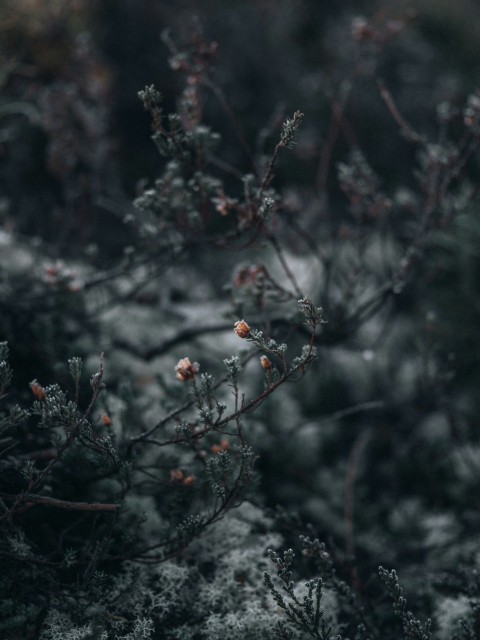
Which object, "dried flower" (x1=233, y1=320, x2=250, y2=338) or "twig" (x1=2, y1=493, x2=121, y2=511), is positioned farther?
"twig" (x1=2, y1=493, x2=121, y2=511)

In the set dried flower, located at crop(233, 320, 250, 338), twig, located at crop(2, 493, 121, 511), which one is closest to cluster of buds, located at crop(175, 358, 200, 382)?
dried flower, located at crop(233, 320, 250, 338)

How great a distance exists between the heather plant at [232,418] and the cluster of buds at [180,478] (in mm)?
14

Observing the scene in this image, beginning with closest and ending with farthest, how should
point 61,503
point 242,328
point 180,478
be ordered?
point 242,328 < point 61,503 < point 180,478

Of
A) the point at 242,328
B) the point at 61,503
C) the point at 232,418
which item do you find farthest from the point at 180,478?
the point at 242,328

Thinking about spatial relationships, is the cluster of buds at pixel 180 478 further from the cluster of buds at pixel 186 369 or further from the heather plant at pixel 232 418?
the cluster of buds at pixel 186 369

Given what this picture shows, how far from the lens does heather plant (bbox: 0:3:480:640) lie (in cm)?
135

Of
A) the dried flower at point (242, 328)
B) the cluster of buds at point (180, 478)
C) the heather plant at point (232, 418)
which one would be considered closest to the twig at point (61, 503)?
the heather plant at point (232, 418)

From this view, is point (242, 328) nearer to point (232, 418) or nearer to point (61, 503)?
point (232, 418)

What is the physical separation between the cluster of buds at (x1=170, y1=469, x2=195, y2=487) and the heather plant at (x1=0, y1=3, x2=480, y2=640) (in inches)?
0.5

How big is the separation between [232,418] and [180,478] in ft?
1.55

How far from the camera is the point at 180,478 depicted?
5.15ft

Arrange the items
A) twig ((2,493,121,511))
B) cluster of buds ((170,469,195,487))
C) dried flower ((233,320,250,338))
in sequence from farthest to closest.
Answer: cluster of buds ((170,469,195,487)) < twig ((2,493,121,511)) < dried flower ((233,320,250,338))

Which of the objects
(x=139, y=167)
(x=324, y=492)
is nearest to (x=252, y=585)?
(x=324, y=492)

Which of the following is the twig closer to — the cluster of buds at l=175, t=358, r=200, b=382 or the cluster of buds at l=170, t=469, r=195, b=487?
the cluster of buds at l=170, t=469, r=195, b=487
